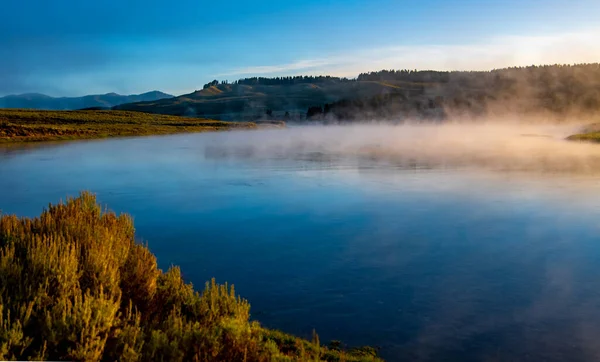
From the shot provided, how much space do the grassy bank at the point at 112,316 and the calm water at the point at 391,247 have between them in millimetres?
1980

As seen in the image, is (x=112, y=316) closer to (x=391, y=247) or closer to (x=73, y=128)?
(x=391, y=247)

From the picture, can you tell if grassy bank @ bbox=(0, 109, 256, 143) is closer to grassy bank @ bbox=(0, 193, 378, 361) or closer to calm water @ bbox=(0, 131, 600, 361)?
calm water @ bbox=(0, 131, 600, 361)

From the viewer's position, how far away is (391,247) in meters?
15.5

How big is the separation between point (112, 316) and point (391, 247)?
10.3 m

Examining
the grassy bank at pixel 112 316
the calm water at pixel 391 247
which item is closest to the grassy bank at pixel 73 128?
the calm water at pixel 391 247

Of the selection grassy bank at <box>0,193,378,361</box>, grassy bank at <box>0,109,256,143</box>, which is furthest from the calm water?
grassy bank at <box>0,109,256,143</box>

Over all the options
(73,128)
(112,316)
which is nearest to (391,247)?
(112,316)

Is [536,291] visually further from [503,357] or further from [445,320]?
[503,357]

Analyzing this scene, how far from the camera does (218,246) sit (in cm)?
1586

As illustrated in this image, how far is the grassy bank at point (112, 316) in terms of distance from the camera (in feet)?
20.3

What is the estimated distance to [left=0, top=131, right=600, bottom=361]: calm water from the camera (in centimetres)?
963

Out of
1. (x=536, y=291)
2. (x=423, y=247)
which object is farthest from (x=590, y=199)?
(x=536, y=291)

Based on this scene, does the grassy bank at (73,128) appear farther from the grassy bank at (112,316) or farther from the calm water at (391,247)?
the grassy bank at (112,316)

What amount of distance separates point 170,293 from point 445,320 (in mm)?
5036
